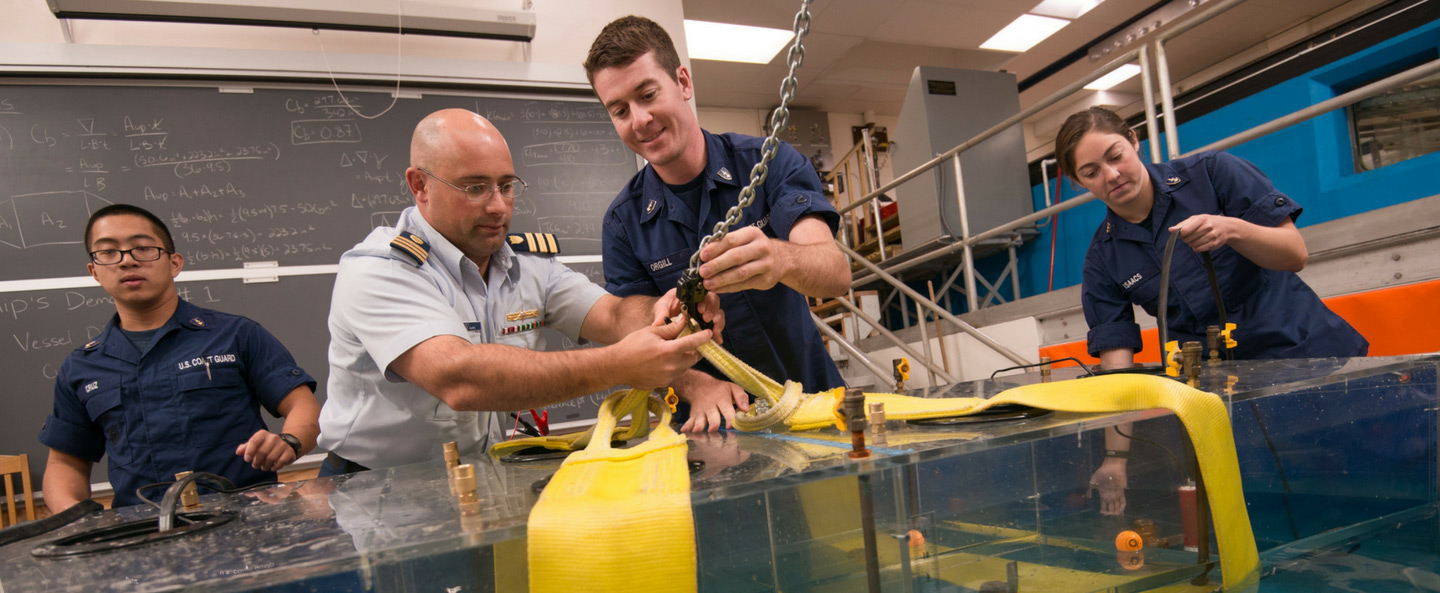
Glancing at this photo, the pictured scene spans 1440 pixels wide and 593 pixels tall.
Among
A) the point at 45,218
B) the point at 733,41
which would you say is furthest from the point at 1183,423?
the point at 733,41

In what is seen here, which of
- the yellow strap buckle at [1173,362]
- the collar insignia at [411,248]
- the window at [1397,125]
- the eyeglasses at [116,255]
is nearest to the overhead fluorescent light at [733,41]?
the window at [1397,125]

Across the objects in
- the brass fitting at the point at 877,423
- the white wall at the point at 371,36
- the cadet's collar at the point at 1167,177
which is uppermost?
the white wall at the point at 371,36

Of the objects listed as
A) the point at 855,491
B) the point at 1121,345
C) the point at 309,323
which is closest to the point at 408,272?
Result: the point at 855,491

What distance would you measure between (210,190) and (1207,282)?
3.90m

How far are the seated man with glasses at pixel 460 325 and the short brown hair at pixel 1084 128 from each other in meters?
1.31

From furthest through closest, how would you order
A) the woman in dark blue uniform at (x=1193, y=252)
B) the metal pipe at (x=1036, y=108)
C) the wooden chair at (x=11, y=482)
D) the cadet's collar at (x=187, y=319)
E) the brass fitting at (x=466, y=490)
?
the metal pipe at (x=1036, y=108) → the wooden chair at (x=11, y=482) → the cadet's collar at (x=187, y=319) → the woman in dark blue uniform at (x=1193, y=252) → the brass fitting at (x=466, y=490)

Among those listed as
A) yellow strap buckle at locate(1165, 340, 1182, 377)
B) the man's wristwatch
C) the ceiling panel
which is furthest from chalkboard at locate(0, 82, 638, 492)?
the ceiling panel

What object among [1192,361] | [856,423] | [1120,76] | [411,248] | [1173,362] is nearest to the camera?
[856,423]

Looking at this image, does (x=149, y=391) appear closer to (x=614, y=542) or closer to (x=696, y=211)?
(x=696, y=211)

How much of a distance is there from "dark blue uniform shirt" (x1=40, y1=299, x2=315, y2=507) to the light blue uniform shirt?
72 cm

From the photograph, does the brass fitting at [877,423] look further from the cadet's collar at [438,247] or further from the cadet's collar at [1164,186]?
the cadet's collar at [1164,186]

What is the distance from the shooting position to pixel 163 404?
2.01 meters

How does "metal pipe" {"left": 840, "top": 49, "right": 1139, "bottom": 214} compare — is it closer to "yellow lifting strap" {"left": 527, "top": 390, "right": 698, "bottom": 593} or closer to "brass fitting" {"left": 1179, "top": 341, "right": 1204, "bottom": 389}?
"brass fitting" {"left": 1179, "top": 341, "right": 1204, "bottom": 389}

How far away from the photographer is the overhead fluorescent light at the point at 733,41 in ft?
21.4
